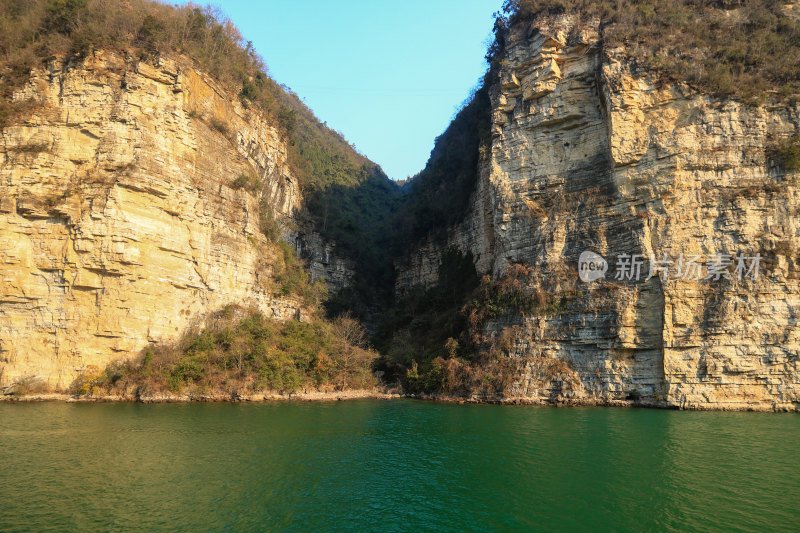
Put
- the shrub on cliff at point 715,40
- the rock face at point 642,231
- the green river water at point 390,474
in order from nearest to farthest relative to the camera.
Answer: the green river water at point 390,474 < the rock face at point 642,231 < the shrub on cliff at point 715,40

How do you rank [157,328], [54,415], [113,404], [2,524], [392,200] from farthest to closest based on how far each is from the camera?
[392,200], [157,328], [113,404], [54,415], [2,524]

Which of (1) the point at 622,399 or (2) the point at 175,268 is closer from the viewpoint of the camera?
(1) the point at 622,399

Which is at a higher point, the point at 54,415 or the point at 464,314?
the point at 464,314

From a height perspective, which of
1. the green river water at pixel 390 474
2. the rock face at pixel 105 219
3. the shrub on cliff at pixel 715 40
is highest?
the shrub on cliff at pixel 715 40

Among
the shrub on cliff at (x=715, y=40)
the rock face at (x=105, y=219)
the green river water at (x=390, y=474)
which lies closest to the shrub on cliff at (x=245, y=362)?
the rock face at (x=105, y=219)

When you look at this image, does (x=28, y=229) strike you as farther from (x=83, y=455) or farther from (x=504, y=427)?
(x=504, y=427)

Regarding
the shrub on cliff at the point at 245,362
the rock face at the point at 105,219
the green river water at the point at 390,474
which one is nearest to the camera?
the green river water at the point at 390,474

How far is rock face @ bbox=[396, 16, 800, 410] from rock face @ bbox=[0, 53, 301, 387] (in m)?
18.8

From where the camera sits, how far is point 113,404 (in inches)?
789

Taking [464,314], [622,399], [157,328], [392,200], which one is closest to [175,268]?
[157,328]

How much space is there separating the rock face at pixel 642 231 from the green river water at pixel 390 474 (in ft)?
14.0

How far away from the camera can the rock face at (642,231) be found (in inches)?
816

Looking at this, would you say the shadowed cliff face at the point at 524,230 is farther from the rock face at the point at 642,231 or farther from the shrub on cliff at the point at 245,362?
the shrub on cliff at the point at 245,362

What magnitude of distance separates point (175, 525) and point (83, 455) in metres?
5.59
